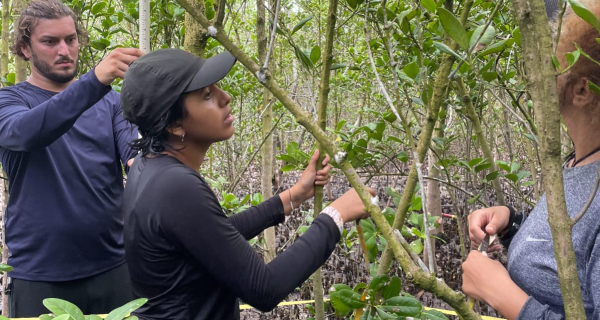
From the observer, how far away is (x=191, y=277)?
48.6 inches

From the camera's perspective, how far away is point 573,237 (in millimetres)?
922

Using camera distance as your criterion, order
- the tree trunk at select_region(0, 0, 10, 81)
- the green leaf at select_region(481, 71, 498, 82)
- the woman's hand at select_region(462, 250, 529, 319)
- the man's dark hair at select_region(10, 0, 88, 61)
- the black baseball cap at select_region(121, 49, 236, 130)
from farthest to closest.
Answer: the tree trunk at select_region(0, 0, 10, 81) → the man's dark hair at select_region(10, 0, 88, 61) → the green leaf at select_region(481, 71, 498, 82) → the black baseball cap at select_region(121, 49, 236, 130) → the woman's hand at select_region(462, 250, 529, 319)

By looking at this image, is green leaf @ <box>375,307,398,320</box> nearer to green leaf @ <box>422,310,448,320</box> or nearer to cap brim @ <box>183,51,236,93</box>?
green leaf @ <box>422,310,448,320</box>

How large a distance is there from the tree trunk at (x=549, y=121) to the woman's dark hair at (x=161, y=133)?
92 cm

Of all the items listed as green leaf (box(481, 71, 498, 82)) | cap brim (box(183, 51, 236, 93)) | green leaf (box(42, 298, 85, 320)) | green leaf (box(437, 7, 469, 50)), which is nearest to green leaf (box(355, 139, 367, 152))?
green leaf (box(481, 71, 498, 82))

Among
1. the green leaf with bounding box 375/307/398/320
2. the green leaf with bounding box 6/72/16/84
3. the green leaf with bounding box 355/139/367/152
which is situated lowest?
the green leaf with bounding box 375/307/398/320

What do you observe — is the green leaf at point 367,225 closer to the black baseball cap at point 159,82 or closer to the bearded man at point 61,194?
the black baseball cap at point 159,82

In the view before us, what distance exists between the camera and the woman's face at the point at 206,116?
1327 millimetres

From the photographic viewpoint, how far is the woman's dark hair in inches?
51.8

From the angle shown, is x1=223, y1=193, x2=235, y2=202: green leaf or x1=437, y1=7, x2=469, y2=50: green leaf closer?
x1=437, y1=7, x2=469, y2=50: green leaf

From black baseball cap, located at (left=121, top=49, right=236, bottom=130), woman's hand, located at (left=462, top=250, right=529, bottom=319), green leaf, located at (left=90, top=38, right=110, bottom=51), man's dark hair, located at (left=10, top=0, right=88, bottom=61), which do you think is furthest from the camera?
green leaf, located at (left=90, top=38, right=110, bottom=51)

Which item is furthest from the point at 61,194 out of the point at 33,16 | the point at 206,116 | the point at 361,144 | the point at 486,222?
the point at 486,222

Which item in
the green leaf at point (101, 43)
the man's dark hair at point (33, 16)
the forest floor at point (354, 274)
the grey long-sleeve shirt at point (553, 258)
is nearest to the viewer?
the grey long-sleeve shirt at point (553, 258)

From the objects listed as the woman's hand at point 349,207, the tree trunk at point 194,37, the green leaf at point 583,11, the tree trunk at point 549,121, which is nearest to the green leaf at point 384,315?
the woman's hand at point 349,207
